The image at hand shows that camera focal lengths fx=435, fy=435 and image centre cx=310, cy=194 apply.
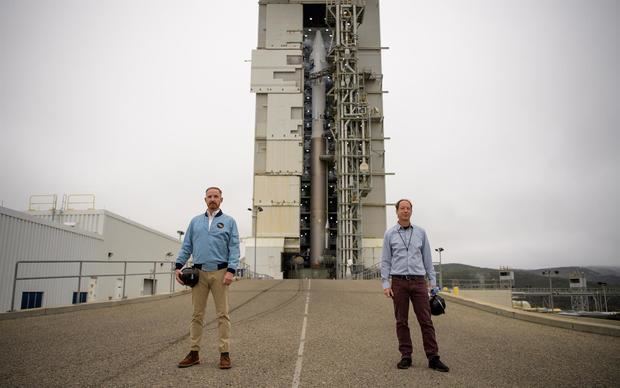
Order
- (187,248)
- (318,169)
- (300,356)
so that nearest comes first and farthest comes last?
(187,248) → (300,356) → (318,169)

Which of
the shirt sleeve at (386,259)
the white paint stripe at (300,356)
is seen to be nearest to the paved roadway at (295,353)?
the white paint stripe at (300,356)

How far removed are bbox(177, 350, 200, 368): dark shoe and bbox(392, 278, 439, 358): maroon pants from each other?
2182mm

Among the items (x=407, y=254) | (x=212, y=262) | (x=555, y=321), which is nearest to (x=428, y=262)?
(x=407, y=254)

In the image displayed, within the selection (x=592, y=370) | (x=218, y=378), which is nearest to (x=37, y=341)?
(x=218, y=378)

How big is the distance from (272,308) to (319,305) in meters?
1.36

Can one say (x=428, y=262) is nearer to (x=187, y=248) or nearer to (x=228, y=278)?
(x=228, y=278)

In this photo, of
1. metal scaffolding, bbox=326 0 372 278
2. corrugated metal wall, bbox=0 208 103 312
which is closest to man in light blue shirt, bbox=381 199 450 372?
corrugated metal wall, bbox=0 208 103 312

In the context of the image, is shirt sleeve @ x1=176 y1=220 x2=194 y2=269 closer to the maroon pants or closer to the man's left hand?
the man's left hand

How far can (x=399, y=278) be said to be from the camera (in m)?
4.93

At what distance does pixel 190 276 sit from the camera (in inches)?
180

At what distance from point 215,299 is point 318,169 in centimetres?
3635

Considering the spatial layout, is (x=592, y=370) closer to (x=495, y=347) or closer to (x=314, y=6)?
(x=495, y=347)

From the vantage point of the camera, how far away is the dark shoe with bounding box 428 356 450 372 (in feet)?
15.0

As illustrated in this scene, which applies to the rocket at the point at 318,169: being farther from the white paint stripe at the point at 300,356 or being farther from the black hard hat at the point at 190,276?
the black hard hat at the point at 190,276
